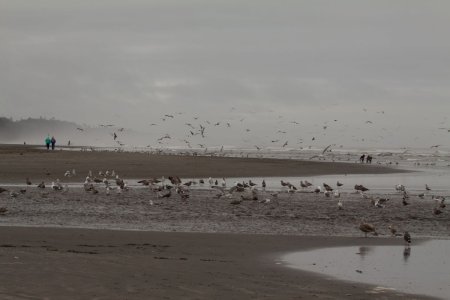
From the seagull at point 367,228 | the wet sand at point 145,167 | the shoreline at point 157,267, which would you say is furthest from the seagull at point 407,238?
the wet sand at point 145,167

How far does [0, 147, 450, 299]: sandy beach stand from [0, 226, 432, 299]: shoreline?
0.02 m

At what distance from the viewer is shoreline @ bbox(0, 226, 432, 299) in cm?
923

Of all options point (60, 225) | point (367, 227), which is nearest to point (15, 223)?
point (60, 225)

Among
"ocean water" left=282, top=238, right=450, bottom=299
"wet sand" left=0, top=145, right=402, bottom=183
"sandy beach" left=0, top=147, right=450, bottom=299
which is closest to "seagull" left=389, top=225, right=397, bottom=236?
"sandy beach" left=0, top=147, right=450, bottom=299

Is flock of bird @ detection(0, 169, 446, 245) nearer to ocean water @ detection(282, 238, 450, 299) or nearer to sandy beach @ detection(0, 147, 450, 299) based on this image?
sandy beach @ detection(0, 147, 450, 299)

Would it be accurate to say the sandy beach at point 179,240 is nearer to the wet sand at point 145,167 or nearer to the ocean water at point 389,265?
the ocean water at point 389,265

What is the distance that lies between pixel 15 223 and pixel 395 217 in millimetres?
11165

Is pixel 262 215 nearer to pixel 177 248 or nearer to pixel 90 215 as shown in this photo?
pixel 90 215

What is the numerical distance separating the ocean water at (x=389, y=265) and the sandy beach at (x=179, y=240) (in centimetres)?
49

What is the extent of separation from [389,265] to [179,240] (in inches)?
182

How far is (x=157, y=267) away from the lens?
11180mm

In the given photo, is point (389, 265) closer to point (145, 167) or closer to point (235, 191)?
point (235, 191)

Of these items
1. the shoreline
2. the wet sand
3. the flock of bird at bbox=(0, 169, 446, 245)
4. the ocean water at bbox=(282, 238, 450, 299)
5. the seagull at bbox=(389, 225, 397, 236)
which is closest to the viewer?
the shoreline

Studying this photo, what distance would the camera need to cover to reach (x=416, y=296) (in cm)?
988
